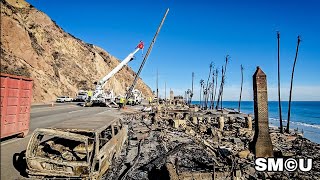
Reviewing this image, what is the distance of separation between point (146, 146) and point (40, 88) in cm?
3539

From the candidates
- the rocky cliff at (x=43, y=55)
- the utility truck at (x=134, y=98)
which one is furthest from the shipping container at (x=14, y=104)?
the utility truck at (x=134, y=98)

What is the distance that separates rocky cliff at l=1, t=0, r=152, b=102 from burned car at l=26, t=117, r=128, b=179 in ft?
86.9

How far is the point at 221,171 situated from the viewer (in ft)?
24.3

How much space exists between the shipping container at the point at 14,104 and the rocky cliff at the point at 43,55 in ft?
69.5

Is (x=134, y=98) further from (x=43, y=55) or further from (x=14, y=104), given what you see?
(x=14, y=104)

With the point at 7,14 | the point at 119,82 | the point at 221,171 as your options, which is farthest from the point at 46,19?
the point at 221,171

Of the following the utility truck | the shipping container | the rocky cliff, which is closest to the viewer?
the shipping container

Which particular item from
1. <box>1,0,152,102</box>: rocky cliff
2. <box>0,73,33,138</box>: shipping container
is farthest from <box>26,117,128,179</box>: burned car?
<box>1,0,152,102</box>: rocky cliff

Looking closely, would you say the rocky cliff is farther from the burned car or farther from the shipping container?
the burned car

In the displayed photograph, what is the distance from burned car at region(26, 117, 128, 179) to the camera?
6402mm

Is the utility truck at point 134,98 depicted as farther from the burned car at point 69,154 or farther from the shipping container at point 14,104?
the burned car at point 69,154

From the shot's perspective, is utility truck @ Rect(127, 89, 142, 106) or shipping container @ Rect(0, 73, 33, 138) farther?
utility truck @ Rect(127, 89, 142, 106)

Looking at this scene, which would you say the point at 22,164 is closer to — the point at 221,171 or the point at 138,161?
the point at 138,161

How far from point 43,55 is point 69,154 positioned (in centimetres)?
4790
